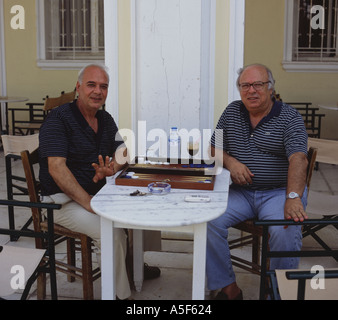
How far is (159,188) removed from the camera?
236cm

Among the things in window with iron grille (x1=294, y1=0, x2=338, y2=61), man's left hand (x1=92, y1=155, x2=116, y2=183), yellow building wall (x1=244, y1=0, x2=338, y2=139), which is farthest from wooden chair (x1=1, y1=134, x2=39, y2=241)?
window with iron grille (x1=294, y1=0, x2=338, y2=61)

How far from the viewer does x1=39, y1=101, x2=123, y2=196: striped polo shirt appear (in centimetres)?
273

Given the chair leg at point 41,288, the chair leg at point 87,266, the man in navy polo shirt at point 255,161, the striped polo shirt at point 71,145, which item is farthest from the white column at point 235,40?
the chair leg at point 41,288

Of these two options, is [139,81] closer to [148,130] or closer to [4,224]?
[148,130]

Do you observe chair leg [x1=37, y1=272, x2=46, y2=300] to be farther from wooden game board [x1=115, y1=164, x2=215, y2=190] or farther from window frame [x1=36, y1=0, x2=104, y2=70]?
window frame [x1=36, y1=0, x2=104, y2=70]

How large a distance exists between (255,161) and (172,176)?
57 cm

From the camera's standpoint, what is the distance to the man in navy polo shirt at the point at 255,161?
269 centimetres

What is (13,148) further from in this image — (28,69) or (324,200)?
(28,69)

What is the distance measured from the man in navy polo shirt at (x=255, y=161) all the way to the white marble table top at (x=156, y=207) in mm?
414

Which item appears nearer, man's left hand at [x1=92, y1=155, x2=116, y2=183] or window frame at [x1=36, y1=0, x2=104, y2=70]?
man's left hand at [x1=92, y1=155, x2=116, y2=183]

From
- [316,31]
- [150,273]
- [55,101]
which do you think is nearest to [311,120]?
[316,31]

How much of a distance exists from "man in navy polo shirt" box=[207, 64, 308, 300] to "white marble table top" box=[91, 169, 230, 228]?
→ 41cm

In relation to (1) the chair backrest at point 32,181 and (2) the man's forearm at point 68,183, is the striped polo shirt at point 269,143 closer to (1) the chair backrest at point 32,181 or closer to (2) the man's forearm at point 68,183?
(2) the man's forearm at point 68,183

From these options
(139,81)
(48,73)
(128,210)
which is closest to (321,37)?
(48,73)
